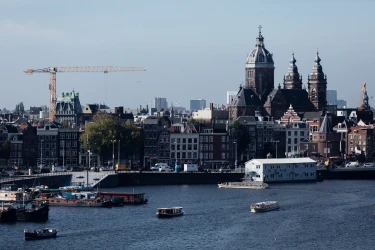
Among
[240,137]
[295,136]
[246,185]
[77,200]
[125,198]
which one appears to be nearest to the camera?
[77,200]

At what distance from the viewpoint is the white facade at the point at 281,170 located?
434 ft

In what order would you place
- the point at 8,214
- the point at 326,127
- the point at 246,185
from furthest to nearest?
the point at 326,127 → the point at 246,185 → the point at 8,214

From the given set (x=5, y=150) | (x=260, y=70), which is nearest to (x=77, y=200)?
(x=5, y=150)

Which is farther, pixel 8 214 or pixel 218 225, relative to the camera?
pixel 218 225

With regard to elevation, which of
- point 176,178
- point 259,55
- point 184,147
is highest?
point 259,55

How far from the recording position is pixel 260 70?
18025 centimetres

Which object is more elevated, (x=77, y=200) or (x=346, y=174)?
(x=346, y=174)

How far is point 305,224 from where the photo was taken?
94.2 meters

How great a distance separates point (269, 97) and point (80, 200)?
73105 millimetres

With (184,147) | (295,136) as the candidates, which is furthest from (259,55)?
(184,147)

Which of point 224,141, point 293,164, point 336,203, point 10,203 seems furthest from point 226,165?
point 10,203

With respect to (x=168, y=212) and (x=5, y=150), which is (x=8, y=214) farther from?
(x=5, y=150)

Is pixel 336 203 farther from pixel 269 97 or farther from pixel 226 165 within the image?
pixel 269 97

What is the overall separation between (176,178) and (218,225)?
126 feet
